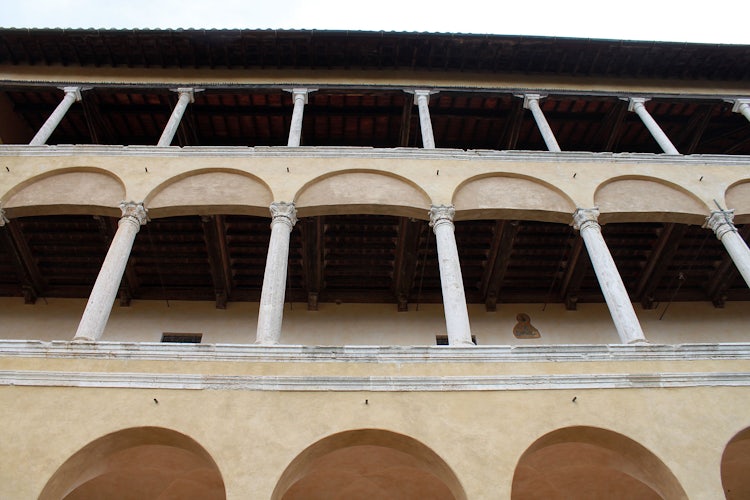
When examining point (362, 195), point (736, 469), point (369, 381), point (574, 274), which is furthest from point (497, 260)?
point (369, 381)

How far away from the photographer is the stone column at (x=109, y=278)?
8266 mm

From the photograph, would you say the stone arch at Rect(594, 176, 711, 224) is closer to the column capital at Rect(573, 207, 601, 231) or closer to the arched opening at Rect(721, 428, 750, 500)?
the column capital at Rect(573, 207, 601, 231)

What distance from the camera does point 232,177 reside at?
11.2 meters

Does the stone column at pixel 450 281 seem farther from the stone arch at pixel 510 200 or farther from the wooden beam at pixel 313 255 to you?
the wooden beam at pixel 313 255

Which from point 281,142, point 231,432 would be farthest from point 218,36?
point 231,432

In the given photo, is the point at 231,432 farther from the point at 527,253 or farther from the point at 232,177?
the point at 527,253

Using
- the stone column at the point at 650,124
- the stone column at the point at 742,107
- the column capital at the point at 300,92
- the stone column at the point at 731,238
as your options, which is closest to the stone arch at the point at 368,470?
the stone column at the point at 731,238

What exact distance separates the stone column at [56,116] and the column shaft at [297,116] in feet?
14.7

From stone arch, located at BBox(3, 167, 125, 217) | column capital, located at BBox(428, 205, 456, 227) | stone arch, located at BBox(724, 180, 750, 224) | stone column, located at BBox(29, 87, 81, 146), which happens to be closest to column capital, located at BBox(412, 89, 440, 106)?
column capital, located at BBox(428, 205, 456, 227)

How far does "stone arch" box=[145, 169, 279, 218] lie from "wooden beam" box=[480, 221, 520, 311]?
4.91 m

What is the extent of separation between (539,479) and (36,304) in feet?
35.7

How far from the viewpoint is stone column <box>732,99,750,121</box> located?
1323 centimetres

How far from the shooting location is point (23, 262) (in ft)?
42.4

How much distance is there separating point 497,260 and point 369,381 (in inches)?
253
